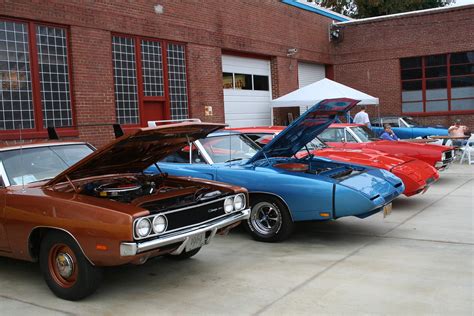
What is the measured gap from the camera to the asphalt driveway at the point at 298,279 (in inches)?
168

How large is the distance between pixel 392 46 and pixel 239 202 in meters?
21.4

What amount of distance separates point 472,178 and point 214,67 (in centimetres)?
884

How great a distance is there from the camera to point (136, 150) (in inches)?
198

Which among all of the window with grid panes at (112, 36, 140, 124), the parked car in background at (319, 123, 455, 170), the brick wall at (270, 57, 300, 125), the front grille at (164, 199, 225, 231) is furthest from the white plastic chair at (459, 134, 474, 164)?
the front grille at (164, 199, 225, 231)

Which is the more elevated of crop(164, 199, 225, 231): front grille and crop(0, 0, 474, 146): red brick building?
crop(0, 0, 474, 146): red brick building

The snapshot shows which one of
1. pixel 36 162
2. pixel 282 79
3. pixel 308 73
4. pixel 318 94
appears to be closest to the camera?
pixel 36 162

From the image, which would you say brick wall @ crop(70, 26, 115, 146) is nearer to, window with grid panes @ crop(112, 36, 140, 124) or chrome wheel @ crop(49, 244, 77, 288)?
window with grid panes @ crop(112, 36, 140, 124)

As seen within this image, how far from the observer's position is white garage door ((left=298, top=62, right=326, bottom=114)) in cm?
2244

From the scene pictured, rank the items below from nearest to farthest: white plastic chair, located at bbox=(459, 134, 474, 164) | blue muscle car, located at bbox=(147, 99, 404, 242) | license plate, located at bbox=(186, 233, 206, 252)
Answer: license plate, located at bbox=(186, 233, 206, 252) → blue muscle car, located at bbox=(147, 99, 404, 242) → white plastic chair, located at bbox=(459, 134, 474, 164)

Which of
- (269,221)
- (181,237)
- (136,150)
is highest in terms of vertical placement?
(136,150)

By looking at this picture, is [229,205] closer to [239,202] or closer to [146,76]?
[239,202]

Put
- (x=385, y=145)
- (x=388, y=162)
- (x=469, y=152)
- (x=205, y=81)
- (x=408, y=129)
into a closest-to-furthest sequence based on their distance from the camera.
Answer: (x=388, y=162) < (x=385, y=145) < (x=469, y=152) < (x=205, y=81) < (x=408, y=129)

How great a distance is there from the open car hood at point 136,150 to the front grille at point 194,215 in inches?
30.2

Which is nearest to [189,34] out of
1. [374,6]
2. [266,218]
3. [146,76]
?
[146,76]
